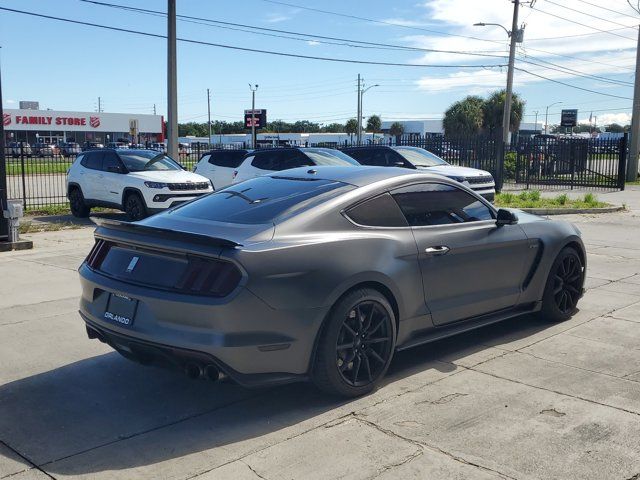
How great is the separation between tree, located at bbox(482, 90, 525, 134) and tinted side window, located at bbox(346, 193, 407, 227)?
220 feet

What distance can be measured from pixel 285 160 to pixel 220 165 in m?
2.99

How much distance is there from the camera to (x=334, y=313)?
4.51 metres

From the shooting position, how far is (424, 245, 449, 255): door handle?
5.23 m

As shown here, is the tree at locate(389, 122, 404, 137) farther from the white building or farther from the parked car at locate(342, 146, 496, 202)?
the parked car at locate(342, 146, 496, 202)


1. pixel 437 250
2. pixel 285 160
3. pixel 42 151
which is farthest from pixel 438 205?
pixel 42 151

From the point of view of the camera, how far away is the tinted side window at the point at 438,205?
5383mm

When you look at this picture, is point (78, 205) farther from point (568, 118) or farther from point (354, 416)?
point (568, 118)

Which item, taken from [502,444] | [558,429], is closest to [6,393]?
[502,444]

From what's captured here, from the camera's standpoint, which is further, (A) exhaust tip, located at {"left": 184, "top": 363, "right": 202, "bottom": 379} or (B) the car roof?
(B) the car roof

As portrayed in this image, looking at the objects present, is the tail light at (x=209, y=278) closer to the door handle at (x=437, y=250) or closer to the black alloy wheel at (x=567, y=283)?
the door handle at (x=437, y=250)

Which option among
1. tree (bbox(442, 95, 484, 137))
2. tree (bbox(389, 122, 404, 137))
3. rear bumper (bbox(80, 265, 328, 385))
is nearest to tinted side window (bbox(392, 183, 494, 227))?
rear bumper (bbox(80, 265, 328, 385))

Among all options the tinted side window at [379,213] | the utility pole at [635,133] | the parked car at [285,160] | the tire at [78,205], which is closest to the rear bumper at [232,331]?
the tinted side window at [379,213]

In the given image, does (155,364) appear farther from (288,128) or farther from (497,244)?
(288,128)

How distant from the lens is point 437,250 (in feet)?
17.4
